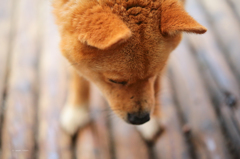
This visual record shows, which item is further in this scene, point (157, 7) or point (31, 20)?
point (31, 20)

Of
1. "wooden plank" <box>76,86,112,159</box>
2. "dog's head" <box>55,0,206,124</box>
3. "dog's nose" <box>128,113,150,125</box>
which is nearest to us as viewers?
"dog's head" <box>55,0,206,124</box>

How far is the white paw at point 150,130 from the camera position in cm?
175

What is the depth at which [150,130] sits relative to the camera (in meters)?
1.76

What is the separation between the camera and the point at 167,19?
1125 mm

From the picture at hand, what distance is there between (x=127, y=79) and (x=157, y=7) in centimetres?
45

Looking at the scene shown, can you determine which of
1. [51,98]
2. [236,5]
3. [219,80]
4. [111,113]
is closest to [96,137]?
[111,113]

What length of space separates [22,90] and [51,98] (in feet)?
0.94

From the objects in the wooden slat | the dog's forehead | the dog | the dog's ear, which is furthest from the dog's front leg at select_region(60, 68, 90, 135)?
the wooden slat

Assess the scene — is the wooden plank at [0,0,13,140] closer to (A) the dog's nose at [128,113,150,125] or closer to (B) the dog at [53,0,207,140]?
(B) the dog at [53,0,207,140]

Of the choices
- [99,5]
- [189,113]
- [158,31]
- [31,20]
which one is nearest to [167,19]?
[158,31]

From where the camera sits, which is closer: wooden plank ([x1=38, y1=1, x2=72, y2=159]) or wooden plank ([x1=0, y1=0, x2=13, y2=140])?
wooden plank ([x1=38, y1=1, x2=72, y2=159])

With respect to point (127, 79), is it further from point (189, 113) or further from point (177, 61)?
point (177, 61)

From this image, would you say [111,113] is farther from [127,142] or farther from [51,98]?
[51,98]

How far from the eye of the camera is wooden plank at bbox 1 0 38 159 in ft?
5.46
